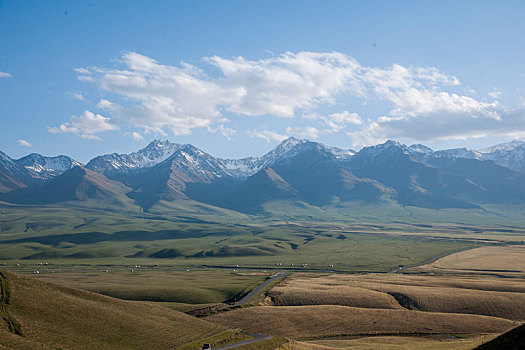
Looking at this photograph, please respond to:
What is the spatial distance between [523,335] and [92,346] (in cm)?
6321

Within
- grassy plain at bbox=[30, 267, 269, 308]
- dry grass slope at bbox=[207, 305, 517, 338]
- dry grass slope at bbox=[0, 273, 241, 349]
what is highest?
dry grass slope at bbox=[0, 273, 241, 349]

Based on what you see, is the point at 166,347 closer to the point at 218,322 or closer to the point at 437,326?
the point at 218,322

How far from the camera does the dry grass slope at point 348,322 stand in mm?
91312

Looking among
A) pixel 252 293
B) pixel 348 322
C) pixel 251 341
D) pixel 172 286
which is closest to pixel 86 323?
pixel 251 341

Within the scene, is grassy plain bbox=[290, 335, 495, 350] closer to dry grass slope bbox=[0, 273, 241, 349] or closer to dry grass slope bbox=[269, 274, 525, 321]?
dry grass slope bbox=[0, 273, 241, 349]

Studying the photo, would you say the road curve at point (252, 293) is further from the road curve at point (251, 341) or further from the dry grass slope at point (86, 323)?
the road curve at point (251, 341)

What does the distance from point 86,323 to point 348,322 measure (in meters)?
57.3

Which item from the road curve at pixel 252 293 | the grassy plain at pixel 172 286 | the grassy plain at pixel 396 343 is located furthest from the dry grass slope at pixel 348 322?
the grassy plain at pixel 172 286

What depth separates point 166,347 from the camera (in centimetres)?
7444

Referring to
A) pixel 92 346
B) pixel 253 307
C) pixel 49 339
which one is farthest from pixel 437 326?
pixel 49 339

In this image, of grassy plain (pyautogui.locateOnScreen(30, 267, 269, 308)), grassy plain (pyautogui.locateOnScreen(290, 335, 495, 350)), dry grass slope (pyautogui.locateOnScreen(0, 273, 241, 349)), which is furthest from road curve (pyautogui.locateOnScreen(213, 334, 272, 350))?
grassy plain (pyautogui.locateOnScreen(30, 267, 269, 308))

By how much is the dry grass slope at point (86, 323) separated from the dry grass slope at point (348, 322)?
1053 cm

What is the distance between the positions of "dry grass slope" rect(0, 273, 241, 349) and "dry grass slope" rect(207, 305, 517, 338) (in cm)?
1053

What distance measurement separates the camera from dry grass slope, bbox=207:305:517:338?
3595 inches
